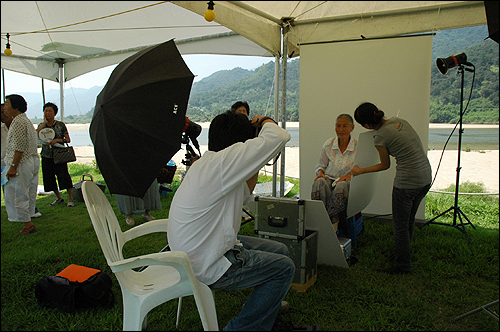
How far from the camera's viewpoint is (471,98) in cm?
342

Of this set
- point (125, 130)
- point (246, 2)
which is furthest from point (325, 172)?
point (125, 130)

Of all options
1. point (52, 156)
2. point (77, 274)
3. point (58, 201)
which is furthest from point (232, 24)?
point (58, 201)

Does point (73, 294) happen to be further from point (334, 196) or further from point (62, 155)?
point (62, 155)

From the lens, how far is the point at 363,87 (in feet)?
13.1

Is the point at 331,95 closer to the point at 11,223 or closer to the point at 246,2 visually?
the point at 246,2

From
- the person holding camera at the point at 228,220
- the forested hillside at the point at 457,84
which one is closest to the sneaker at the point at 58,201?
the forested hillside at the point at 457,84

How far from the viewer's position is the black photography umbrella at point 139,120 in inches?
64.4

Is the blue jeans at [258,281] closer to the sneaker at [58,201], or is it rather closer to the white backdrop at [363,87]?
the white backdrop at [363,87]

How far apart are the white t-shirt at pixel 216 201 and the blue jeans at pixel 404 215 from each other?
1477 mm

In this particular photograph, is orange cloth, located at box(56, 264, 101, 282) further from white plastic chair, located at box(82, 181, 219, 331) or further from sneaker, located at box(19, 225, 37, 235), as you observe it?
white plastic chair, located at box(82, 181, 219, 331)

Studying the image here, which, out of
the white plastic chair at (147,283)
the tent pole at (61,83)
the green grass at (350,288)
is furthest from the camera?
the tent pole at (61,83)

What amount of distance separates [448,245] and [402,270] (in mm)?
791

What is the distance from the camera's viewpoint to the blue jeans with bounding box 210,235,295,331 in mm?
1509

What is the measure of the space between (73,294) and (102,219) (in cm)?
72
